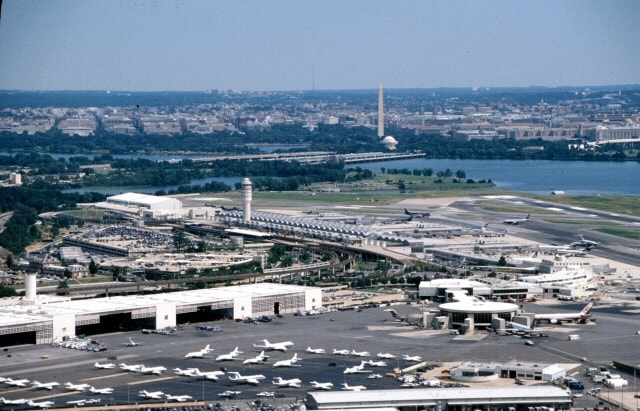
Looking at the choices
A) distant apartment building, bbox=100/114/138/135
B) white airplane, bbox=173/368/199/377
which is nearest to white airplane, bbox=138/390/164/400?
white airplane, bbox=173/368/199/377

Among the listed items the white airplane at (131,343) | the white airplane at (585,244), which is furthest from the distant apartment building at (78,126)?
the white airplane at (131,343)

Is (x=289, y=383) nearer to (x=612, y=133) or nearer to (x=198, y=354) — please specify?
(x=198, y=354)

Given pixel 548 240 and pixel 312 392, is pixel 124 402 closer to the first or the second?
pixel 312 392

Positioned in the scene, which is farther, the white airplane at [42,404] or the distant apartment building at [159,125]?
the distant apartment building at [159,125]

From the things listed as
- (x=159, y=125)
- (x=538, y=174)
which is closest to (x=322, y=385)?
(x=538, y=174)

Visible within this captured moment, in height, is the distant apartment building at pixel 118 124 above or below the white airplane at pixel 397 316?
below

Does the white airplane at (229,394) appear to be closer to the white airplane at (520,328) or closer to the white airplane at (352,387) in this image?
the white airplane at (352,387)
